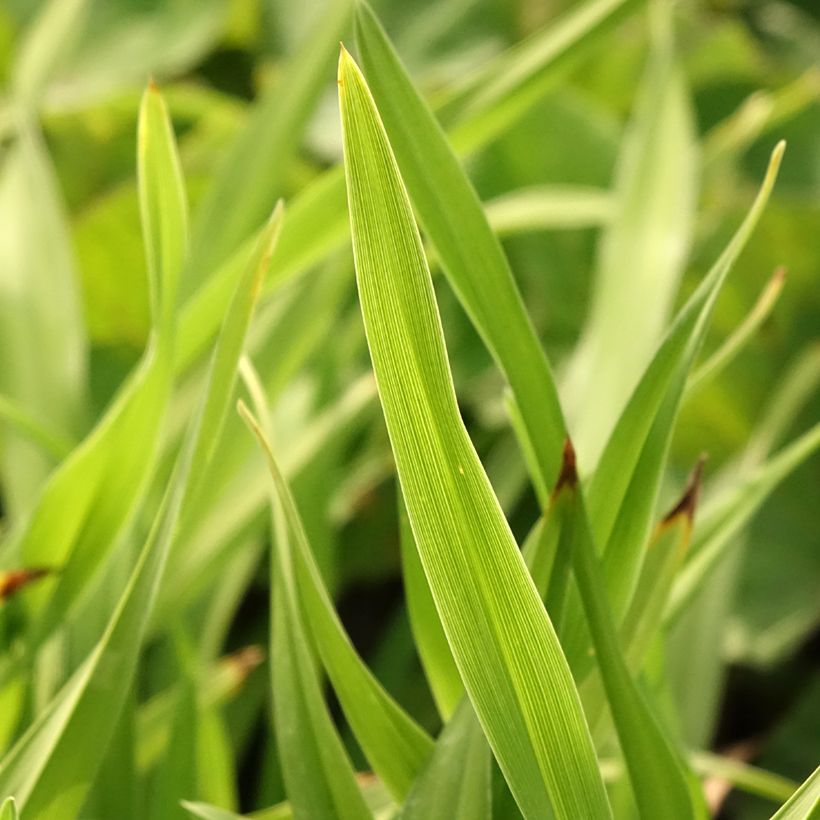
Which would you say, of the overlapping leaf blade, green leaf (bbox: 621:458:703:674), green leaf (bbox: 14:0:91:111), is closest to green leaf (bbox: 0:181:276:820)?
the overlapping leaf blade

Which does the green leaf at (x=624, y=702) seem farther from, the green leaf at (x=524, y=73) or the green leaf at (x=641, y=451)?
the green leaf at (x=524, y=73)

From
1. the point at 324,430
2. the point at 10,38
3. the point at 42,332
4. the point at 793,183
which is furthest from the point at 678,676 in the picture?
the point at 10,38

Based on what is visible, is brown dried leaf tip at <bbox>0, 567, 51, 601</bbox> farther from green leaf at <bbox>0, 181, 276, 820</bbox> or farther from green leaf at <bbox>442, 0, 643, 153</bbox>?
green leaf at <bbox>442, 0, 643, 153</bbox>

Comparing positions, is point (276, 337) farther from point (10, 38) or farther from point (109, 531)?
point (10, 38)

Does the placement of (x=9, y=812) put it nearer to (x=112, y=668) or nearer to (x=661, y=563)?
(x=112, y=668)

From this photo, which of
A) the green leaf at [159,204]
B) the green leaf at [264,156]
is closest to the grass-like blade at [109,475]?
the green leaf at [159,204]

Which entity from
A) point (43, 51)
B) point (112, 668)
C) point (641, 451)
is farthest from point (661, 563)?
point (43, 51)
